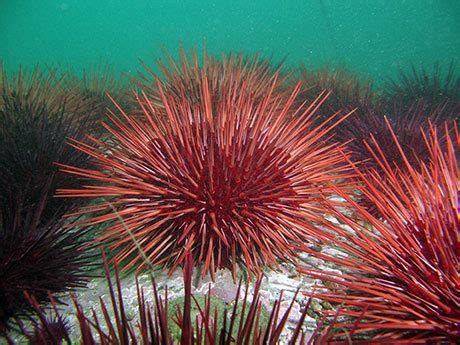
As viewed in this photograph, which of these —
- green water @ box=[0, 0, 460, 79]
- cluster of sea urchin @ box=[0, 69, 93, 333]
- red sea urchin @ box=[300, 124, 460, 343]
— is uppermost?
green water @ box=[0, 0, 460, 79]


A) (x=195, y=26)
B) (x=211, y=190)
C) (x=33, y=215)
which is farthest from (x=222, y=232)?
(x=195, y=26)

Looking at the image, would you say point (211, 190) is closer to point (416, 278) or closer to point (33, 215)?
point (416, 278)

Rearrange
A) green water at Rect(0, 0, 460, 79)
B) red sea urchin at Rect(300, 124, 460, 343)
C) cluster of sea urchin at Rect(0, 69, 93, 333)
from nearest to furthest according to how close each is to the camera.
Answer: red sea urchin at Rect(300, 124, 460, 343)
cluster of sea urchin at Rect(0, 69, 93, 333)
green water at Rect(0, 0, 460, 79)

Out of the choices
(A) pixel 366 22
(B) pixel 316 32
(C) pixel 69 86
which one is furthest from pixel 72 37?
(C) pixel 69 86

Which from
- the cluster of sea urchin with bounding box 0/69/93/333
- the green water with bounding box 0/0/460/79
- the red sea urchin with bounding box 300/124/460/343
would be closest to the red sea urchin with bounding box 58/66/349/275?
the cluster of sea urchin with bounding box 0/69/93/333

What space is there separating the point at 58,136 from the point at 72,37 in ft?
429

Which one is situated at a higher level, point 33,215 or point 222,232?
point 33,215

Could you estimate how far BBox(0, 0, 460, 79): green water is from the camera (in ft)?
233

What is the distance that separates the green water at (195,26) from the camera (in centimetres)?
7106

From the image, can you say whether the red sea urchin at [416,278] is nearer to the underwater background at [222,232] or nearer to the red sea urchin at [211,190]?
the underwater background at [222,232]

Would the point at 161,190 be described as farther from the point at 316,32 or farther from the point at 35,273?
the point at 316,32

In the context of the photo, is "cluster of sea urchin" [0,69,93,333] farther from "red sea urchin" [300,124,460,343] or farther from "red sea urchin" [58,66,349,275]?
A: "red sea urchin" [300,124,460,343]

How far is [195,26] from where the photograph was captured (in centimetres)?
10575

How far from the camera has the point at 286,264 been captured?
1857 mm
